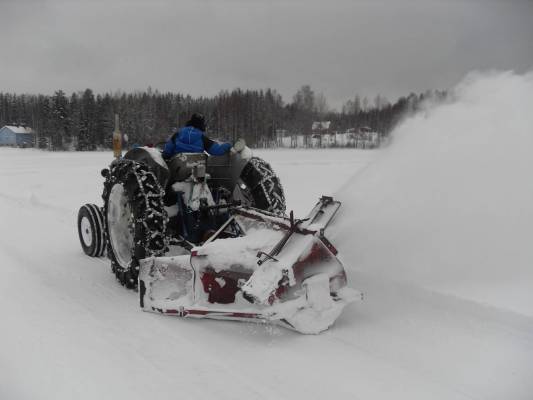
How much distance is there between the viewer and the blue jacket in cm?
425

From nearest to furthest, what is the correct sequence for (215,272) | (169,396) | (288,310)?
(169,396)
(288,310)
(215,272)

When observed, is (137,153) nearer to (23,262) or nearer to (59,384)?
(23,262)

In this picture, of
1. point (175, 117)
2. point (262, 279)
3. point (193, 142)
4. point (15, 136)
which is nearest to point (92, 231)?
point (193, 142)

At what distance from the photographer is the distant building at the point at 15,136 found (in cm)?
7244

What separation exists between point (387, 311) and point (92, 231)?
134 inches

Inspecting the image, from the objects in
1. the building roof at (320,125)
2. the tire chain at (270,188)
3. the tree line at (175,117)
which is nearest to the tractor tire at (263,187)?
the tire chain at (270,188)

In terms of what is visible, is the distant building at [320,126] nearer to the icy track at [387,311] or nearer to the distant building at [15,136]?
the distant building at [15,136]

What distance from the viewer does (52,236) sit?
6090mm

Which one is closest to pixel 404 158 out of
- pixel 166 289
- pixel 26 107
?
pixel 166 289

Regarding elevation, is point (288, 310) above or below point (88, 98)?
below

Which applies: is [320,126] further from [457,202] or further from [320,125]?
[457,202]

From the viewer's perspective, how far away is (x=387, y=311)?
10.9ft

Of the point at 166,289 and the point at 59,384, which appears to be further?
the point at 166,289

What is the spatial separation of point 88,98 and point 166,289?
66714mm
